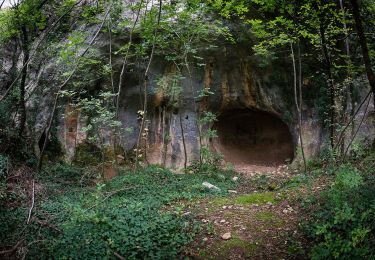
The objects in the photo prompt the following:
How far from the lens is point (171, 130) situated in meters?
12.7

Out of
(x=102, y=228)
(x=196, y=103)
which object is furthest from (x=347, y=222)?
(x=196, y=103)

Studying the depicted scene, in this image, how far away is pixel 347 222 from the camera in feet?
15.1

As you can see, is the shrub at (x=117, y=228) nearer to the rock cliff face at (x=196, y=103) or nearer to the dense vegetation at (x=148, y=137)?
the dense vegetation at (x=148, y=137)

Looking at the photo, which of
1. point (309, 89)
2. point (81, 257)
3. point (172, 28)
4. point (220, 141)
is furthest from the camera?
point (220, 141)

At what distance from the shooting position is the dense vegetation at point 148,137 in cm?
511

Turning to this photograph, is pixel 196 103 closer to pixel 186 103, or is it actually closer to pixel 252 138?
pixel 186 103

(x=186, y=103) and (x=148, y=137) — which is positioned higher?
(x=186, y=103)

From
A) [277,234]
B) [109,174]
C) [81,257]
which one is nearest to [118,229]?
[81,257]

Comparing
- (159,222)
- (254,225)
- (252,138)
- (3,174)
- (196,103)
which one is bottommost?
(254,225)

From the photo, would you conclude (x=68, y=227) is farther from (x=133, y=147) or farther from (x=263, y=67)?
(x=263, y=67)

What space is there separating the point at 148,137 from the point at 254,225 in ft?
24.4

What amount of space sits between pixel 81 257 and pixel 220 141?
9933 millimetres

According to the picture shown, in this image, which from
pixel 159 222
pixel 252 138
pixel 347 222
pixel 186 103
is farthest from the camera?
pixel 252 138

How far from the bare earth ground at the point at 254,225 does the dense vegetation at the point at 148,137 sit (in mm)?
193
